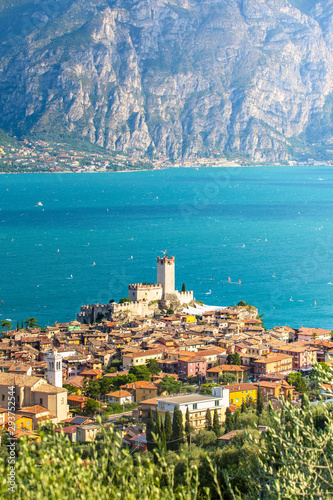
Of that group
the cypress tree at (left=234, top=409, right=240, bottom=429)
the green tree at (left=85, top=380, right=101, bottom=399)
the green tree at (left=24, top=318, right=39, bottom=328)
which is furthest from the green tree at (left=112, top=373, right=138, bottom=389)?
the green tree at (left=24, top=318, right=39, bottom=328)

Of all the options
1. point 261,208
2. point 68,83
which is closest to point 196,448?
point 261,208

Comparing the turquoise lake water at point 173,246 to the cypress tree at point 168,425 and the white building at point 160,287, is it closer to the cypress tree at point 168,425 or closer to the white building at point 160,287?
the white building at point 160,287

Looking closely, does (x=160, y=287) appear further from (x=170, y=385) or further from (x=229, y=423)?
(x=229, y=423)

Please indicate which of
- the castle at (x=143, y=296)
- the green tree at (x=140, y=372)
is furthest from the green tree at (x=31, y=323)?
the green tree at (x=140, y=372)

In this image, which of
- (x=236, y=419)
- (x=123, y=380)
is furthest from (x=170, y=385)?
(x=236, y=419)

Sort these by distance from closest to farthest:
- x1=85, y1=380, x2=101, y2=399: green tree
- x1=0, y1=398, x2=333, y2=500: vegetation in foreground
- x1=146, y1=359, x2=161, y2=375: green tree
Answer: x1=0, y1=398, x2=333, y2=500: vegetation in foreground < x1=85, y1=380, x2=101, y2=399: green tree < x1=146, y1=359, x2=161, y2=375: green tree

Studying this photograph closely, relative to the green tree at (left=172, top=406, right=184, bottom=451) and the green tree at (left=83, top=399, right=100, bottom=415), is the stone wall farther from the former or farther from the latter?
the green tree at (left=172, top=406, right=184, bottom=451)
